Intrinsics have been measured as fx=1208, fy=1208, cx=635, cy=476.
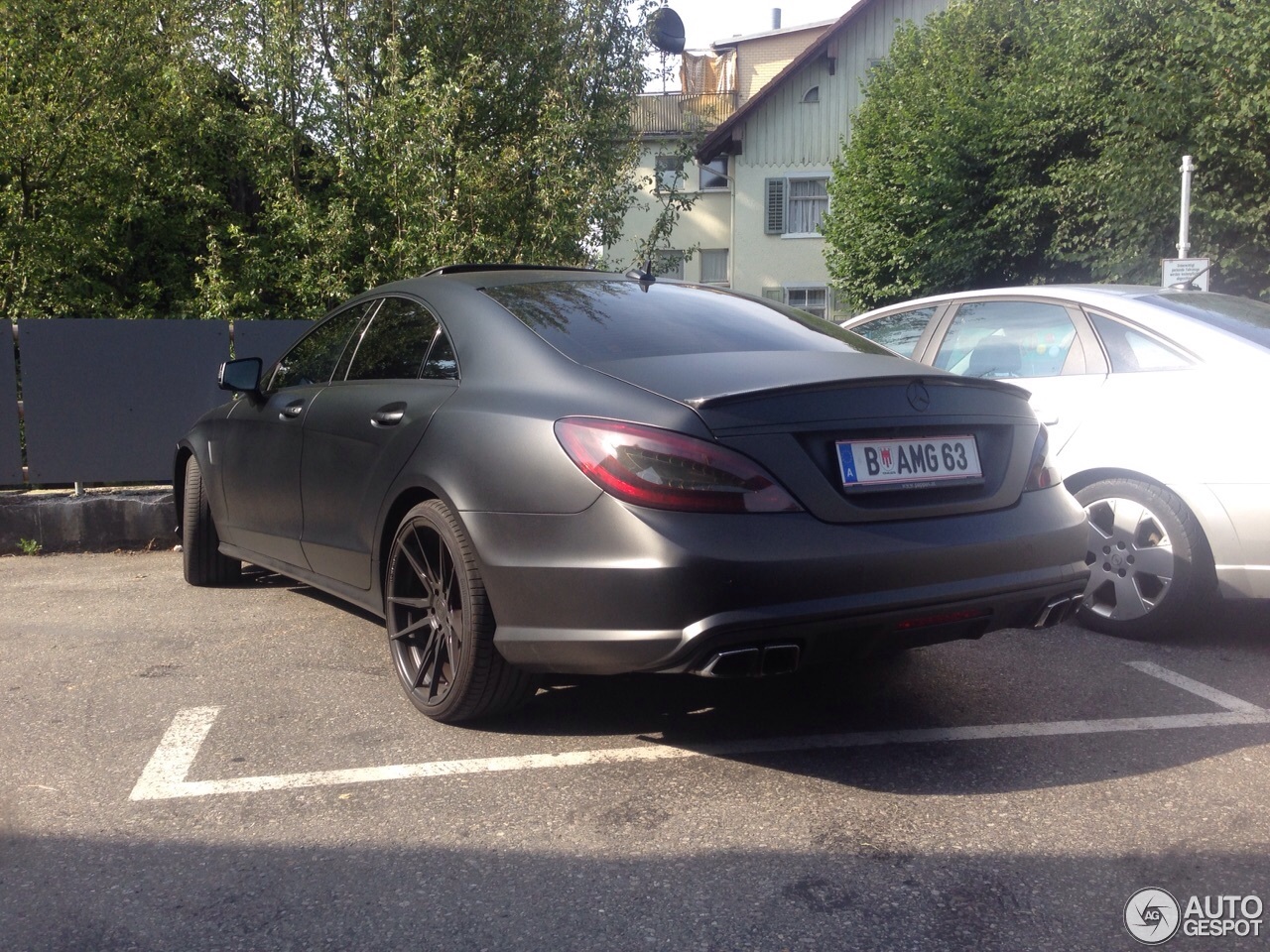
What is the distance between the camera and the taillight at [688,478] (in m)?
3.12

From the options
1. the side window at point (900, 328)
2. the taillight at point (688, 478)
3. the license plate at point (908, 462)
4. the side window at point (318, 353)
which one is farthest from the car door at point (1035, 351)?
the side window at point (318, 353)

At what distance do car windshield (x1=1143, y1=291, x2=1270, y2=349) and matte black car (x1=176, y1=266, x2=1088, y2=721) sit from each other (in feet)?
5.62

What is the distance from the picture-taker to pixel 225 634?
209 inches

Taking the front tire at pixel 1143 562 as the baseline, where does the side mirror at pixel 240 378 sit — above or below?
above

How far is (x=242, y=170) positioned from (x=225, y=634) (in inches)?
399

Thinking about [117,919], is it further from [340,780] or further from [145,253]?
[145,253]

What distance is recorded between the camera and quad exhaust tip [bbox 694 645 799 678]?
308 cm

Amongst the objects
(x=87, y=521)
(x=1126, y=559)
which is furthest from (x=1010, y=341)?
(x=87, y=521)

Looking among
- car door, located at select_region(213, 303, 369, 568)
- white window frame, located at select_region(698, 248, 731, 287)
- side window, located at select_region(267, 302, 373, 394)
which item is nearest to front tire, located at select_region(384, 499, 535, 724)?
car door, located at select_region(213, 303, 369, 568)

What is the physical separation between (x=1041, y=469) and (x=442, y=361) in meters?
1.97

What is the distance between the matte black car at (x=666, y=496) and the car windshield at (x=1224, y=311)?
1.71 meters

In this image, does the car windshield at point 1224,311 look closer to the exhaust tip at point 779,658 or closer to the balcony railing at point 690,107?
the exhaust tip at point 779,658

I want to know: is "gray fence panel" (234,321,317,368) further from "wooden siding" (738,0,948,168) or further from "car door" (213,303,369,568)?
"wooden siding" (738,0,948,168)

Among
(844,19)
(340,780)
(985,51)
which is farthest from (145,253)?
(844,19)
